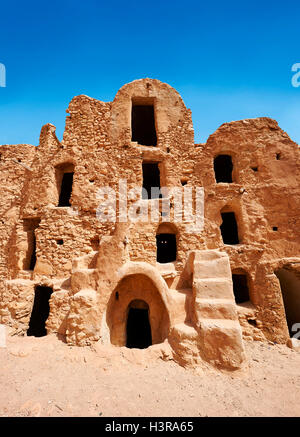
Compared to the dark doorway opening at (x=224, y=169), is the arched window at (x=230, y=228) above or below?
below

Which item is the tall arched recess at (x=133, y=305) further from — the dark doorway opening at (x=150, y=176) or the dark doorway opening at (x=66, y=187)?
the dark doorway opening at (x=66, y=187)

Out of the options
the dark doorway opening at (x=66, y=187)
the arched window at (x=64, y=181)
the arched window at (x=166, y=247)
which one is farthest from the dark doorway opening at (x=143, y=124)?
the arched window at (x=166, y=247)

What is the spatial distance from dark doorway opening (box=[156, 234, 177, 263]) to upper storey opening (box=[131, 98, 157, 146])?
7413 millimetres

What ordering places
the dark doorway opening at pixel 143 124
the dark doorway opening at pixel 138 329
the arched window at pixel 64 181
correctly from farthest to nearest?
the dark doorway opening at pixel 143 124 → the arched window at pixel 64 181 → the dark doorway opening at pixel 138 329

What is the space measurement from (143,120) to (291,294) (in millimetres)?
14445

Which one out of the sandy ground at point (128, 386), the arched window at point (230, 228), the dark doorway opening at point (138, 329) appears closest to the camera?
the sandy ground at point (128, 386)

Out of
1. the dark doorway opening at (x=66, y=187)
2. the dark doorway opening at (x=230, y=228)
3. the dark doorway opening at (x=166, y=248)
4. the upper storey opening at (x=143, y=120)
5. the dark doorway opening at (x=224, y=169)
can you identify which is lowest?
the dark doorway opening at (x=166, y=248)

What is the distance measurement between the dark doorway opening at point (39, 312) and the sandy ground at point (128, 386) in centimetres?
339

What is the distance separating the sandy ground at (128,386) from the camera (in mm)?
3873

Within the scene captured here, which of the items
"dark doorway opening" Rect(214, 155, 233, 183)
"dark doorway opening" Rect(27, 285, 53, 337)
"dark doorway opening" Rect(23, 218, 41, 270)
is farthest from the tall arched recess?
"dark doorway opening" Rect(214, 155, 233, 183)

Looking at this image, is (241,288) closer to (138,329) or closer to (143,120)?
(138,329)
